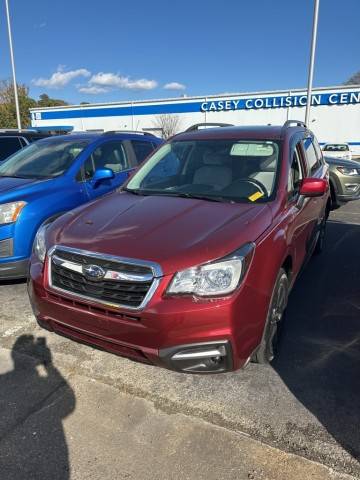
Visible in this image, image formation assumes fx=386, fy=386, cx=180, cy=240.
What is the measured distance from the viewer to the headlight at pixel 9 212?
13.1 feet

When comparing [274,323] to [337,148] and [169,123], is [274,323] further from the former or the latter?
[169,123]

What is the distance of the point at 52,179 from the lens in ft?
15.2

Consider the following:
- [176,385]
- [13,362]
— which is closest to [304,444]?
[176,385]

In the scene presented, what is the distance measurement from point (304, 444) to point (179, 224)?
1.57 m

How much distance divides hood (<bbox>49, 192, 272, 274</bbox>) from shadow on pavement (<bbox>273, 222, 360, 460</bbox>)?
1.19 meters

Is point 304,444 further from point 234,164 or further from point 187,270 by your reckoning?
point 234,164

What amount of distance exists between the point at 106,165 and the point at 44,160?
0.83 meters

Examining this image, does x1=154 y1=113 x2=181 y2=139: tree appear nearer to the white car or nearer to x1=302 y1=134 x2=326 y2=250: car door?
the white car

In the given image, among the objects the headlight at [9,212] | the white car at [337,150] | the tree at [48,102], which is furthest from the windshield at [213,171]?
the tree at [48,102]

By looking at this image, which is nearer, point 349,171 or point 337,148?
point 349,171

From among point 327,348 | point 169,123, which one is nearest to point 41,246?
point 327,348

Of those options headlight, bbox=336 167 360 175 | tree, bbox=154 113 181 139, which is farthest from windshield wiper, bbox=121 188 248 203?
tree, bbox=154 113 181 139

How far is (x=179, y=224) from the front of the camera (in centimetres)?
272

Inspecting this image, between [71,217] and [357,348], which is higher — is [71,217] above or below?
above
